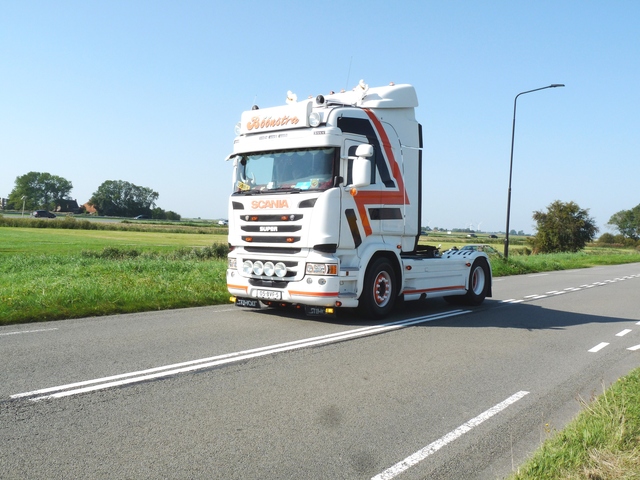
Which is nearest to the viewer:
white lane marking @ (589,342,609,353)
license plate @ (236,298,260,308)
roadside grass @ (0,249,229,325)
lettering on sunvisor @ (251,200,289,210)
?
white lane marking @ (589,342,609,353)

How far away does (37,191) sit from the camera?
138 m

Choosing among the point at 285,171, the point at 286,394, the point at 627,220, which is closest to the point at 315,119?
the point at 285,171

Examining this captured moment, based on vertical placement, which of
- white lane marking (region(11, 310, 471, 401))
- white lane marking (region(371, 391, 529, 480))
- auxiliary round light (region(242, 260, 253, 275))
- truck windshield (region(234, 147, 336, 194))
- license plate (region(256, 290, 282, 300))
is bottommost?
white lane marking (region(371, 391, 529, 480))

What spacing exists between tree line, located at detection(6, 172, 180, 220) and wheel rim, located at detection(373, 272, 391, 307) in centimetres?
13545

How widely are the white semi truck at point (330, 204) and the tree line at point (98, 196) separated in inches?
5305

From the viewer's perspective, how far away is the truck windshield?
383 inches

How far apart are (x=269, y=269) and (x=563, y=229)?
59232 millimetres

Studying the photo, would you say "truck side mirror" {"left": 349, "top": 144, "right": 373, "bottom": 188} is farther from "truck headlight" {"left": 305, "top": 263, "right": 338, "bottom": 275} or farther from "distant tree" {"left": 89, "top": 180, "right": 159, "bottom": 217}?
"distant tree" {"left": 89, "top": 180, "right": 159, "bottom": 217}

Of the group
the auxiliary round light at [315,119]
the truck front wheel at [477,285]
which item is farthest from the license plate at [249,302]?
the truck front wheel at [477,285]

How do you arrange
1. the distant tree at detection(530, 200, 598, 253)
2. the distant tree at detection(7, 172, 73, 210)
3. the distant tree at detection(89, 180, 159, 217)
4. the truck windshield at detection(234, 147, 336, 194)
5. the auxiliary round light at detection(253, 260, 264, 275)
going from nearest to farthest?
the truck windshield at detection(234, 147, 336, 194) < the auxiliary round light at detection(253, 260, 264, 275) < the distant tree at detection(530, 200, 598, 253) < the distant tree at detection(7, 172, 73, 210) < the distant tree at detection(89, 180, 159, 217)

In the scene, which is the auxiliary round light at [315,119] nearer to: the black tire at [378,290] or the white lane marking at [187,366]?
the black tire at [378,290]

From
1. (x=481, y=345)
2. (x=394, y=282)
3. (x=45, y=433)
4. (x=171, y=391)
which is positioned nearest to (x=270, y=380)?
(x=171, y=391)

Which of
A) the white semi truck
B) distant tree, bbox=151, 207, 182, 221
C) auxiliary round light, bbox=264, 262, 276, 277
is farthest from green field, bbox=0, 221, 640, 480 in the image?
distant tree, bbox=151, 207, 182, 221

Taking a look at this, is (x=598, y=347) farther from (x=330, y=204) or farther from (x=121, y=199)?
(x=121, y=199)
